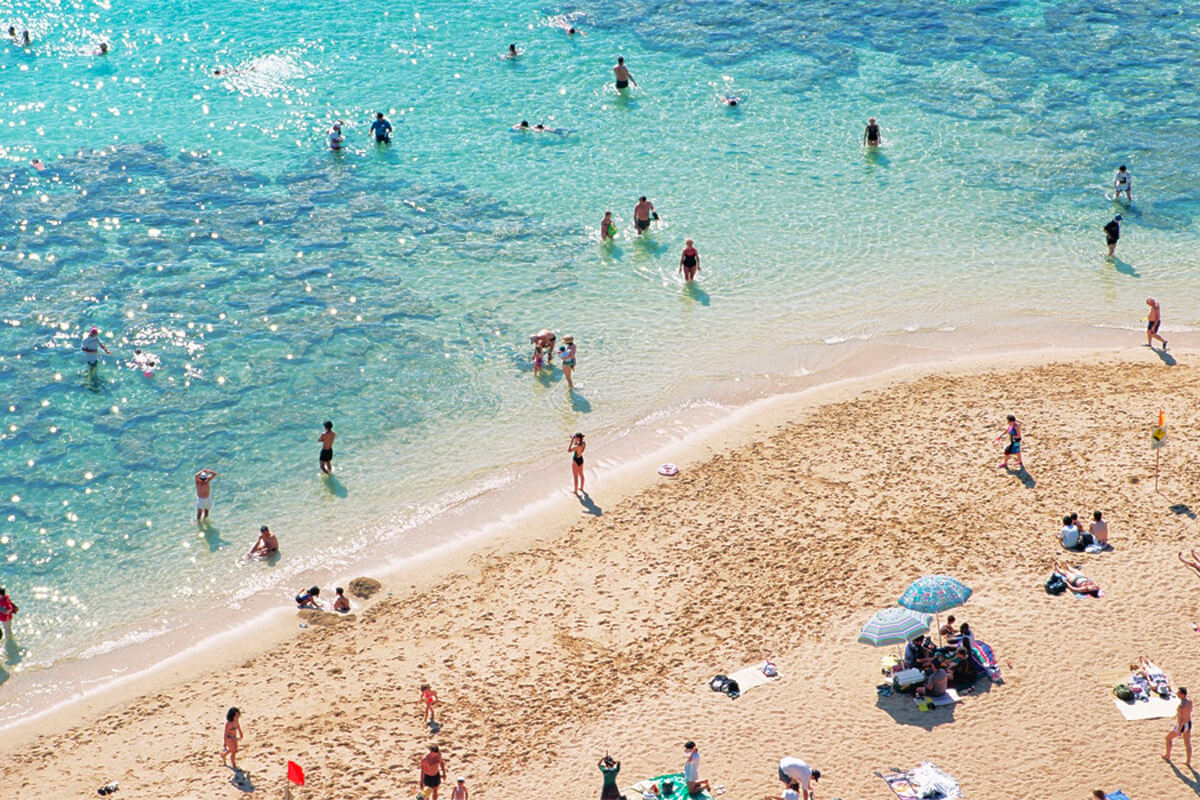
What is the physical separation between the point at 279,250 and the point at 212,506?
31.7 feet

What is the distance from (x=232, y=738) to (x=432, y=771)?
122 inches

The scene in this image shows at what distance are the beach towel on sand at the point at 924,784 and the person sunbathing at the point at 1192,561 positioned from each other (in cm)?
618

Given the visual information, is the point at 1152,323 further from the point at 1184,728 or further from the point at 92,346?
the point at 92,346

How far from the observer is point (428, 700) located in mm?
17781

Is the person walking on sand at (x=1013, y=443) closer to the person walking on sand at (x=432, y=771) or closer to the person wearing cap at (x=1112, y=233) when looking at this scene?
the person wearing cap at (x=1112, y=233)

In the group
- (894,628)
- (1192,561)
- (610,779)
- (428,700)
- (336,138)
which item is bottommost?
(610,779)

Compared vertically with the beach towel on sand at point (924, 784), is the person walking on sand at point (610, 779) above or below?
above

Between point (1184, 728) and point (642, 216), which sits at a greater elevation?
point (642, 216)

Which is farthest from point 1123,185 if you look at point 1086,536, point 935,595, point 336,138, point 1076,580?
point 336,138

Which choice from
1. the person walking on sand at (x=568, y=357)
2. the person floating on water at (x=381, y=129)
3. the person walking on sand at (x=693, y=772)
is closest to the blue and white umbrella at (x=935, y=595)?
the person walking on sand at (x=693, y=772)

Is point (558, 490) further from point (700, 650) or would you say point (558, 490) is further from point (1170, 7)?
point (1170, 7)

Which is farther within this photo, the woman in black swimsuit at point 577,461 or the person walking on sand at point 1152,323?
the person walking on sand at point 1152,323

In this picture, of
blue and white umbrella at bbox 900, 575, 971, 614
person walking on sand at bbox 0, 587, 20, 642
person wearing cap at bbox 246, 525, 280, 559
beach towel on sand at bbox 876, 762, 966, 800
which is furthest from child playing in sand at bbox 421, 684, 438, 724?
person walking on sand at bbox 0, 587, 20, 642

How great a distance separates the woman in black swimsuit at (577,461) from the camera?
75.4ft
